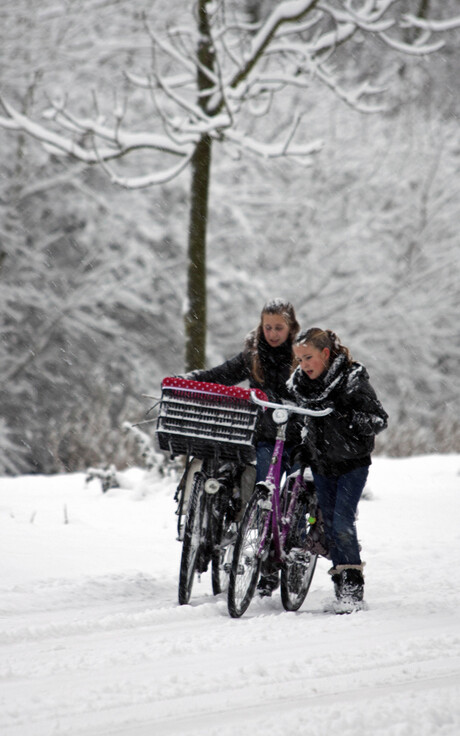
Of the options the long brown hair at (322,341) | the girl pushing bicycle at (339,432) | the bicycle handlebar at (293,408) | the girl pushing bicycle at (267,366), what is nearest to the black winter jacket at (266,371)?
the girl pushing bicycle at (267,366)

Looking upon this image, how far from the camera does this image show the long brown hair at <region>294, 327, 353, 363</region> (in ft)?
15.3

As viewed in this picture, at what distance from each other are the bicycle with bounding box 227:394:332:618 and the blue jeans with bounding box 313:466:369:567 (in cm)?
11

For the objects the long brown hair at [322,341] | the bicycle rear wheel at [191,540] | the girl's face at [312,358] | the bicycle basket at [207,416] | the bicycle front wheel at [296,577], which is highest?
the long brown hair at [322,341]

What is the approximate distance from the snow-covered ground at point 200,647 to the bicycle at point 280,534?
5.9 inches

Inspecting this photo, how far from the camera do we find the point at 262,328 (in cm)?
516

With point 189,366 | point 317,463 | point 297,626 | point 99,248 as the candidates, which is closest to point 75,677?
point 297,626

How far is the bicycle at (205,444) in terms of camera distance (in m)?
4.63

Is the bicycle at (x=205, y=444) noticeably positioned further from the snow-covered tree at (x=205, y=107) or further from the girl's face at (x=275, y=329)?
the snow-covered tree at (x=205, y=107)

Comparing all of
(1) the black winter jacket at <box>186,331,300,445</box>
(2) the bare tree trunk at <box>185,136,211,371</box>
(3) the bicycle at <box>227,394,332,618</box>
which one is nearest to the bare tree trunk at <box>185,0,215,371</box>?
(2) the bare tree trunk at <box>185,136,211,371</box>

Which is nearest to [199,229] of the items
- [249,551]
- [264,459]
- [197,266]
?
[197,266]

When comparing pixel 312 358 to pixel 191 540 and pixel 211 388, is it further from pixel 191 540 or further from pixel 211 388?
pixel 191 540

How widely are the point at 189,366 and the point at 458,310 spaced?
843 centimetres

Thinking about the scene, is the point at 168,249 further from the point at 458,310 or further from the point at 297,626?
the point at 297,626

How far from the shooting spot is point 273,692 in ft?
10.5
